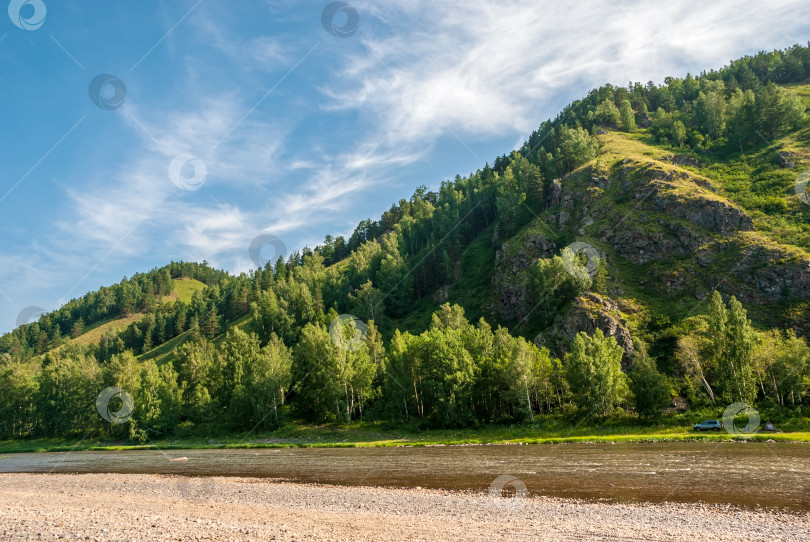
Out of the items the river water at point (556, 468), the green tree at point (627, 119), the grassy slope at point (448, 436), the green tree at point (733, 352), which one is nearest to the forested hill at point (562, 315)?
the green tree at point (733, 352)

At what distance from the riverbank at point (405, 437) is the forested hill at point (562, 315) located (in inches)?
158

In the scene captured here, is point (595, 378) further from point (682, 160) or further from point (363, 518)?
point (682, 160)

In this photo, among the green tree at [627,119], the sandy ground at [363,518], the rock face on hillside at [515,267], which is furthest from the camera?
the green tree at [627,119]

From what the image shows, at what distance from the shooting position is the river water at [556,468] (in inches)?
1098

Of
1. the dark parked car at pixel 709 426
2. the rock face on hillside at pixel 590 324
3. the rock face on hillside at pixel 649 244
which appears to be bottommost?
the dark parked car at pixel 709 426

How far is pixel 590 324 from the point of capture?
93.3 metres

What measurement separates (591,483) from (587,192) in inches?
5066

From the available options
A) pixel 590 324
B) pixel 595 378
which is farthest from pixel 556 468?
pixel 590 324

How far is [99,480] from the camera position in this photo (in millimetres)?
43531

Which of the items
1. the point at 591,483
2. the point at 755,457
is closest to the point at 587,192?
the point at 755,457

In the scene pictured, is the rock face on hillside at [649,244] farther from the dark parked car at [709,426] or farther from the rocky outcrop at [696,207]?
the dark parked car at [709,426]

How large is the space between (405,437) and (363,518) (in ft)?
155

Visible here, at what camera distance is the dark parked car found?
5691 centimetres

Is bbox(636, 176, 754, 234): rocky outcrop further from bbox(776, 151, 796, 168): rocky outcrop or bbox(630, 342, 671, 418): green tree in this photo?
bbox(630, 342, 671, 418): green tree
